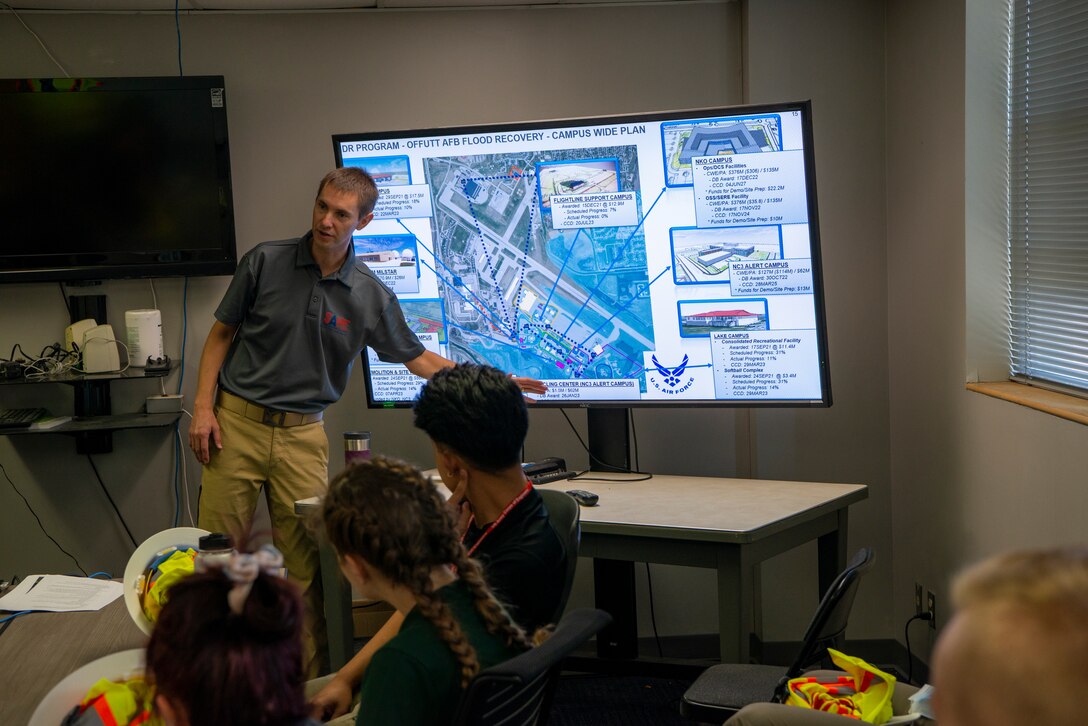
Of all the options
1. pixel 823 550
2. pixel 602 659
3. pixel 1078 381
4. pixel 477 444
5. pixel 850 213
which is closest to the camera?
pixel 477 444

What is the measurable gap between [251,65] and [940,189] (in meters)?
2.43

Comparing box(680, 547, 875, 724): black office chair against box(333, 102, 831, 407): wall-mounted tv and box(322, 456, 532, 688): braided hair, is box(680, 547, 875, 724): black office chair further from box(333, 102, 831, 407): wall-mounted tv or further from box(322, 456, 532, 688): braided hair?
box(333, 102, 831, 407): wall-mounted tv

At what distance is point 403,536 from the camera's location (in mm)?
1517

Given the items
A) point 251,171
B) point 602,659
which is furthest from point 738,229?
point 251,171

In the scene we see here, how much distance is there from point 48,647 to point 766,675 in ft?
5.07

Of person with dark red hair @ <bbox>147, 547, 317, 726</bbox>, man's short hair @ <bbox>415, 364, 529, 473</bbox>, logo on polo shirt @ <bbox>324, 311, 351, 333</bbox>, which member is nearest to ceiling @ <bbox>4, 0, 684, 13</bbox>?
logo on polo shirt @ <bbox>324, 311, 351, 333</bbox>

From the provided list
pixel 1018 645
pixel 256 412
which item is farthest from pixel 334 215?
pixel 1018 645

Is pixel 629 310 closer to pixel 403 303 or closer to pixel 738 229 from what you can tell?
pixel 738 229

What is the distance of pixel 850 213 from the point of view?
3684mm

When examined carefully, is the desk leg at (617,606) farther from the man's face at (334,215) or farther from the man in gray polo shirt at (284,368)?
the man's face at (334,215)

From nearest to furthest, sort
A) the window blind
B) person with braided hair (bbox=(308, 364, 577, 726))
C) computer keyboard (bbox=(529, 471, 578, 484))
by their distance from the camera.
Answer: person with braided hair (bbox=(308, 364, 577, 726)), the window blind, computer keyboard (bbox=(529, 471, 578, 484))

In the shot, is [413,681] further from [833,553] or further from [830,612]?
[833,553]

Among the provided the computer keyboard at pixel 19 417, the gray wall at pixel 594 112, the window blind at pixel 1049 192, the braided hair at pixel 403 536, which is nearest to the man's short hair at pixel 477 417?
the braided hair at pixel 403 536

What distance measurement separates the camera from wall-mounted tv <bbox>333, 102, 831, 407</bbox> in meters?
3.22
